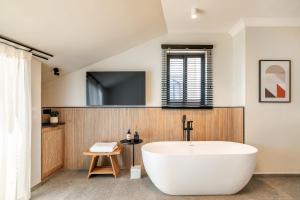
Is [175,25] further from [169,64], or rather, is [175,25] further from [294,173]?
[294,173]

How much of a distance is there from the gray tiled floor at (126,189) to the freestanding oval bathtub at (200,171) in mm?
114

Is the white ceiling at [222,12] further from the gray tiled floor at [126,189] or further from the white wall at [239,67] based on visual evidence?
the gray tiled floor at [126,189]

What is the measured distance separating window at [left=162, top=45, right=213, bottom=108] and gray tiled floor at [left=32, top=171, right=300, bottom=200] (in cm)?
145

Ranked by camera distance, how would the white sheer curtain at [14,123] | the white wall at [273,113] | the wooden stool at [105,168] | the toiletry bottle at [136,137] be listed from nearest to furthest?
1. the white sheer curtain at [14,123]
2. the wooden stool at [105,168]
3. the white wall at [273,113]
4. the toiletry bottle at [136,137]

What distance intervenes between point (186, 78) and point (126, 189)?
2099 mm

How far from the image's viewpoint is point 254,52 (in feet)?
11.2

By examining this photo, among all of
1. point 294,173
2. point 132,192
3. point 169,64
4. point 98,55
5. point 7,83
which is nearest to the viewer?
point 7,83

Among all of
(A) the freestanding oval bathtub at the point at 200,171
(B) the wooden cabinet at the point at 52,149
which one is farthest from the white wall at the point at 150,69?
(A) the freestanding oval bathtub at the point at 200,171

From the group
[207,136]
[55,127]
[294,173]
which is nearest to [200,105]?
[207,136]

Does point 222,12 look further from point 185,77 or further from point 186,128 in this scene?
point 186,128

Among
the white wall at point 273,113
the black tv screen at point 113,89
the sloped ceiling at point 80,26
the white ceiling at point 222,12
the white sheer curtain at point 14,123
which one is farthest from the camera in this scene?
the black tv screen at point 113,89

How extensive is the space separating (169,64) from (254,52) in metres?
1.40

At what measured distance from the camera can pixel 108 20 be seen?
2.74m

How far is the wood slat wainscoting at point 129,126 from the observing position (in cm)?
379
